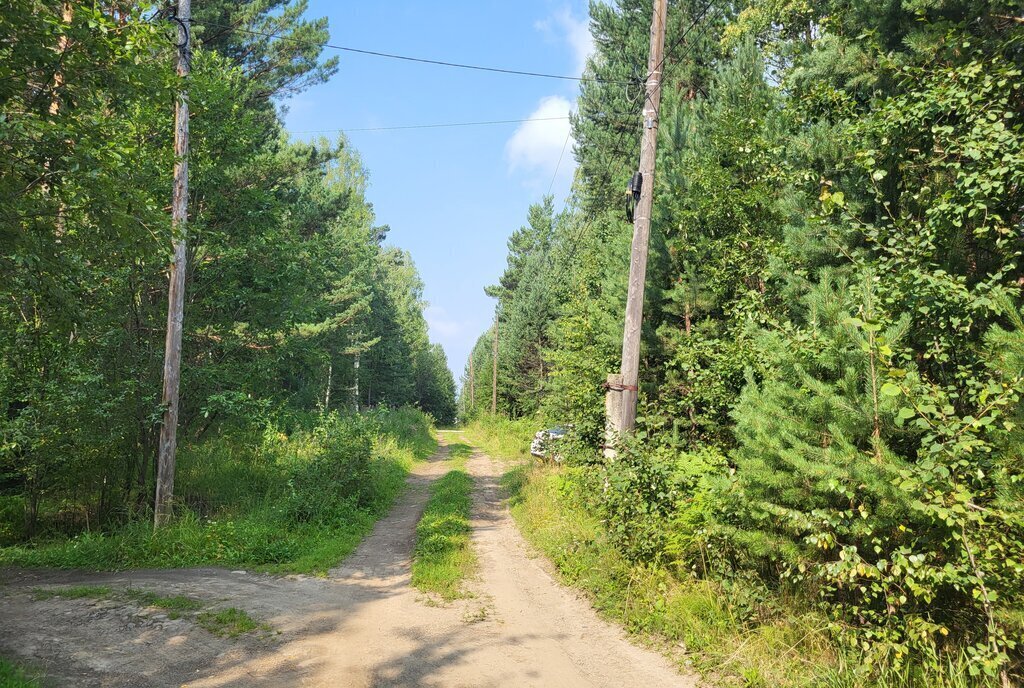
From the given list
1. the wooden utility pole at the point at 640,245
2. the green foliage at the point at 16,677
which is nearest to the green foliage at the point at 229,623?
the green foliage at the point at 16,677

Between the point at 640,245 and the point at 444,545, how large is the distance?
5.73 metres

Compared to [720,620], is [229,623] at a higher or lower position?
lower

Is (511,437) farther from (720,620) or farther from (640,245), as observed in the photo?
(720,620)

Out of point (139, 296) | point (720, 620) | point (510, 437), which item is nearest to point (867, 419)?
point (720, 620)

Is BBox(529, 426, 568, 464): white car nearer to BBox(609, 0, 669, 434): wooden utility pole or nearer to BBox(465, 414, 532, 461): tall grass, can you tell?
BBox(465, 414, 532, 461): tall grass

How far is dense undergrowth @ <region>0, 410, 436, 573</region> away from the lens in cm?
934

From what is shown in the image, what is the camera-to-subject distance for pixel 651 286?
12.6m

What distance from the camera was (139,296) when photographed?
11828mm

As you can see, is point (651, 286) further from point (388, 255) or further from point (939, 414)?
point (388, 255)

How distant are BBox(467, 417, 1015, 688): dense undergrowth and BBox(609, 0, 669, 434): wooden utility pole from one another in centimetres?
128

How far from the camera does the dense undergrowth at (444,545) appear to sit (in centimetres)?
803

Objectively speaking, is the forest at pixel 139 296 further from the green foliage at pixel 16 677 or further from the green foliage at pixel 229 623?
the green foliage at pixel 16 677

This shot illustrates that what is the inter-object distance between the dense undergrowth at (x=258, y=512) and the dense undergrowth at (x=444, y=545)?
1.20 m

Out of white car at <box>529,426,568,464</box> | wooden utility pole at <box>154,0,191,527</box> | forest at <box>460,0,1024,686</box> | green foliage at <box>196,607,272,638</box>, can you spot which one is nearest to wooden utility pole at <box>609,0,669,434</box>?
forest at <box>460,0,1024,686</box>
